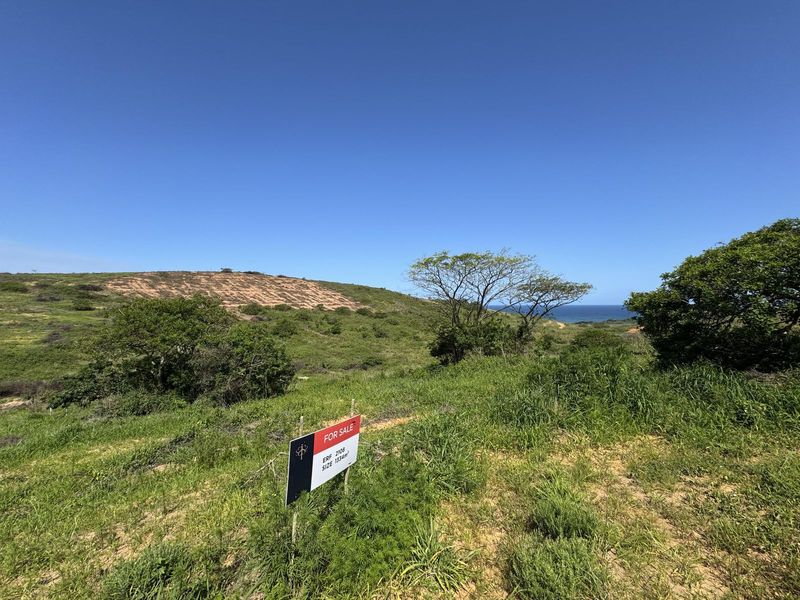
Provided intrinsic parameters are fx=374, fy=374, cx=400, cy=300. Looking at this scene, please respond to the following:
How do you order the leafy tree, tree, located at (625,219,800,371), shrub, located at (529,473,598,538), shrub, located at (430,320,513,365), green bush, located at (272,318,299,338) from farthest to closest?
green bush, located at (272,318,299,338) < shrub, located at (430,320,513,365) < the leafy tree < tree, located at (625,219,800,371) < shrub, located at (529,473,598,538)

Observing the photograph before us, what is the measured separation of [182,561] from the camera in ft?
10.6

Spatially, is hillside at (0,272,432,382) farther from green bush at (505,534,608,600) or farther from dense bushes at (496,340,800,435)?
green bush at (505,534,608,600)

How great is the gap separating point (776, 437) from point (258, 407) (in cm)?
1103

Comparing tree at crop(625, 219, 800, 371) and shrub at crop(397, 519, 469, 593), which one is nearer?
shrub at crop(397, 519, 469, 593)

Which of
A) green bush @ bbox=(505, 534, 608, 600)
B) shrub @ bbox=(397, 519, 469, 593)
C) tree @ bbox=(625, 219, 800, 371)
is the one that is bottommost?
shrub @ bbox=(397, 519, 469, 593)

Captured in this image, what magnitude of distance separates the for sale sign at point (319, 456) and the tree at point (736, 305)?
7692 millimetres

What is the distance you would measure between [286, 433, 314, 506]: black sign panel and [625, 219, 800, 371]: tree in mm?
8093

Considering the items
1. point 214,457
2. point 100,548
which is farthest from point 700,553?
point 214,457

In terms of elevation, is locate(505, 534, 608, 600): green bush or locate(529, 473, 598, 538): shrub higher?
locate(529, 473, 598, 538): shrub

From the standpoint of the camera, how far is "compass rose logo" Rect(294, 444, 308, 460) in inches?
114

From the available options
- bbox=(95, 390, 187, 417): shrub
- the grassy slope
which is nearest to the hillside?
bbox=(95, 390, 187, 417): shrub

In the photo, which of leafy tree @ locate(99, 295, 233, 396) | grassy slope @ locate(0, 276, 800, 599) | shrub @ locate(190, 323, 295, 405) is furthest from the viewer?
shrub @ locate(190, 323, 295, 405)

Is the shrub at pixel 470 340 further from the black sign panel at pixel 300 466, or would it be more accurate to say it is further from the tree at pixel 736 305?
the black sign panel at pixel 300 466

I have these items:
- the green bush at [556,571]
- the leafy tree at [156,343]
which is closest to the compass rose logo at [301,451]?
the green bush at [556,571]
